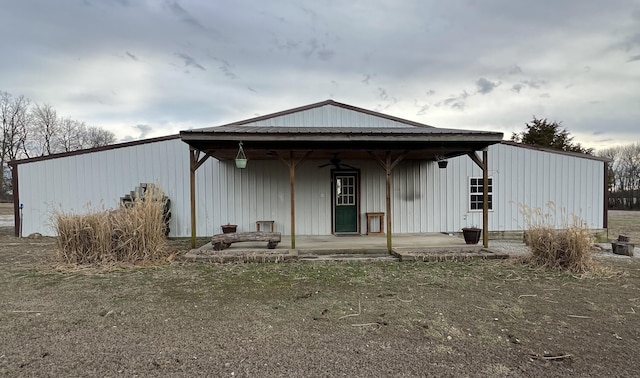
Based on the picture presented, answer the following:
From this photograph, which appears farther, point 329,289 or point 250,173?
point 250,173

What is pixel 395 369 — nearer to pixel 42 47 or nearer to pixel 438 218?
pixel 438 218

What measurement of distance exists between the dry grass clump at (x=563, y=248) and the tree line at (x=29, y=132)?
36.5 metres

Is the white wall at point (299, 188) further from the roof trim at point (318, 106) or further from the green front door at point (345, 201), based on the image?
the roof trim at point (318, 106)

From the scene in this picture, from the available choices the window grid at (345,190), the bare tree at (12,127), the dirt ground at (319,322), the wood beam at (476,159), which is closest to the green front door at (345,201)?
→ the window grid at (345,190)

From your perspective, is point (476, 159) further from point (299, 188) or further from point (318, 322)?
point (318, 322)

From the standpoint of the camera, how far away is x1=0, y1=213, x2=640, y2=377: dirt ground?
7.73 ft

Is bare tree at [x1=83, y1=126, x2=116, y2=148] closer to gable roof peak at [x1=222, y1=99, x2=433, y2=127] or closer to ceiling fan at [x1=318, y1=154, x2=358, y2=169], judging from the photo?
gable roof peak at [x1=222, y1=99, x2=433, y2=127]

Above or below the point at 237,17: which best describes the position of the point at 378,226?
below

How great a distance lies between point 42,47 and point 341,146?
10065 millimetres

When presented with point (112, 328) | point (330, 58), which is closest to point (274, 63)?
point (330, 58)

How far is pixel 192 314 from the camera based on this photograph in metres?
3.39

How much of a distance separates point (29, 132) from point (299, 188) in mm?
33108

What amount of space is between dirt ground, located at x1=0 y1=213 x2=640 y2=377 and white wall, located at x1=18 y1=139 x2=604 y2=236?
13.1ft

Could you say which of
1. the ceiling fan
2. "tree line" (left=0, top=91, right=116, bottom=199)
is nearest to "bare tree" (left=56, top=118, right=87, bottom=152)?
"tree line" (left=0, top=91, right=116, bottom=199)
